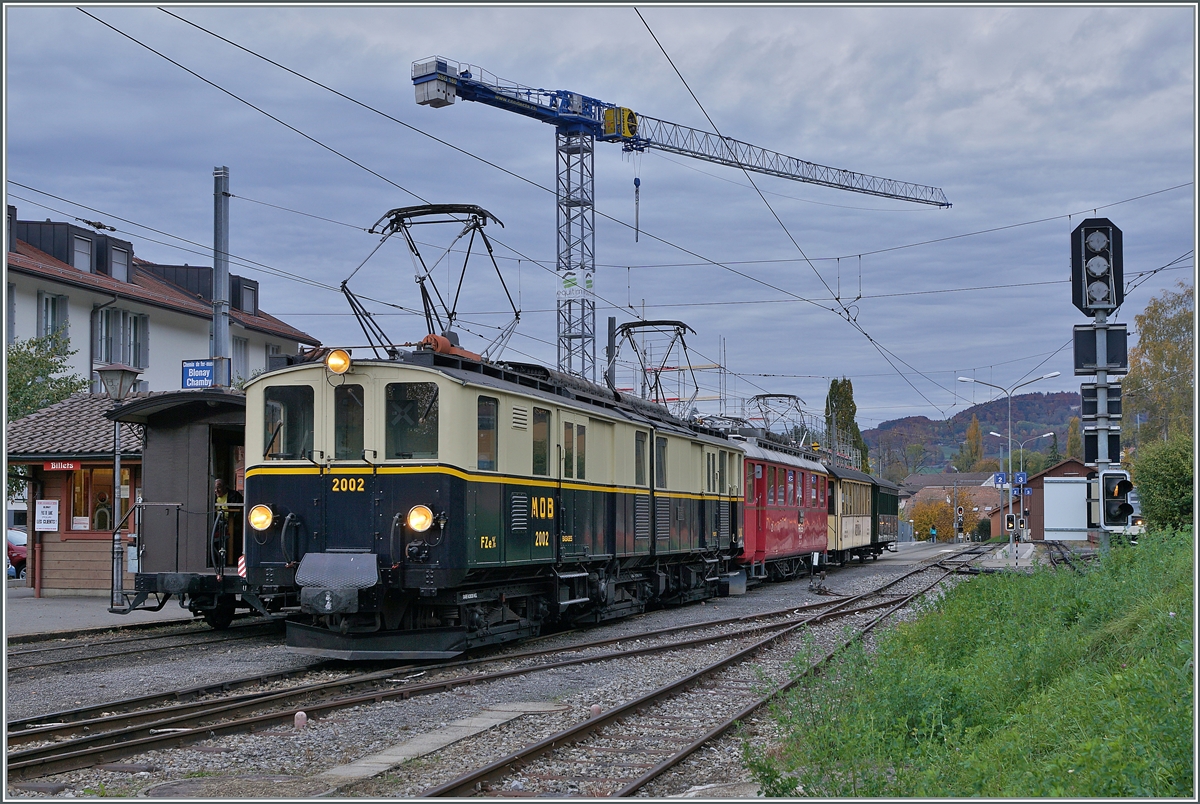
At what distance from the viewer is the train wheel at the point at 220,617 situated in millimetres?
15867

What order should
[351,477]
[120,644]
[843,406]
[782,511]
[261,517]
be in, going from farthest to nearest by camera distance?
[843,406] < [782,511] < [120,644] < [261,517] < [351,477]

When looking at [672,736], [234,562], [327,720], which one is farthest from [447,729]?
[234,562]

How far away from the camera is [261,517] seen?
38.8 feet

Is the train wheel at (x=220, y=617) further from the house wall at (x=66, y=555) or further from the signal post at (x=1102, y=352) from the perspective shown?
the signal post at (x=1102, y=352)

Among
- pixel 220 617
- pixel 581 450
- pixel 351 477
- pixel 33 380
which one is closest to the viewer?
→ pixel 351 477

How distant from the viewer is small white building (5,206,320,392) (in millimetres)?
35156

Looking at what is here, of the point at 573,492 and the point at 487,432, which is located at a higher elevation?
the point at 487,432

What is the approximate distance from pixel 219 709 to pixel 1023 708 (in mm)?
6264

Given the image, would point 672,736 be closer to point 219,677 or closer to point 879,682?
point 879,682

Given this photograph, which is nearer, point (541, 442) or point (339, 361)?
point (339, 361)

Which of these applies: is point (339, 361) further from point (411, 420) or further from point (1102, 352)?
point (1102, 352)

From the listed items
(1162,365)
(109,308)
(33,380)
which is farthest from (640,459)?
(1162,365)

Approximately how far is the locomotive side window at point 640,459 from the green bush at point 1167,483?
11772mm

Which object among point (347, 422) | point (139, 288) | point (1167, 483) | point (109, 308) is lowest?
point (1167, 483)
